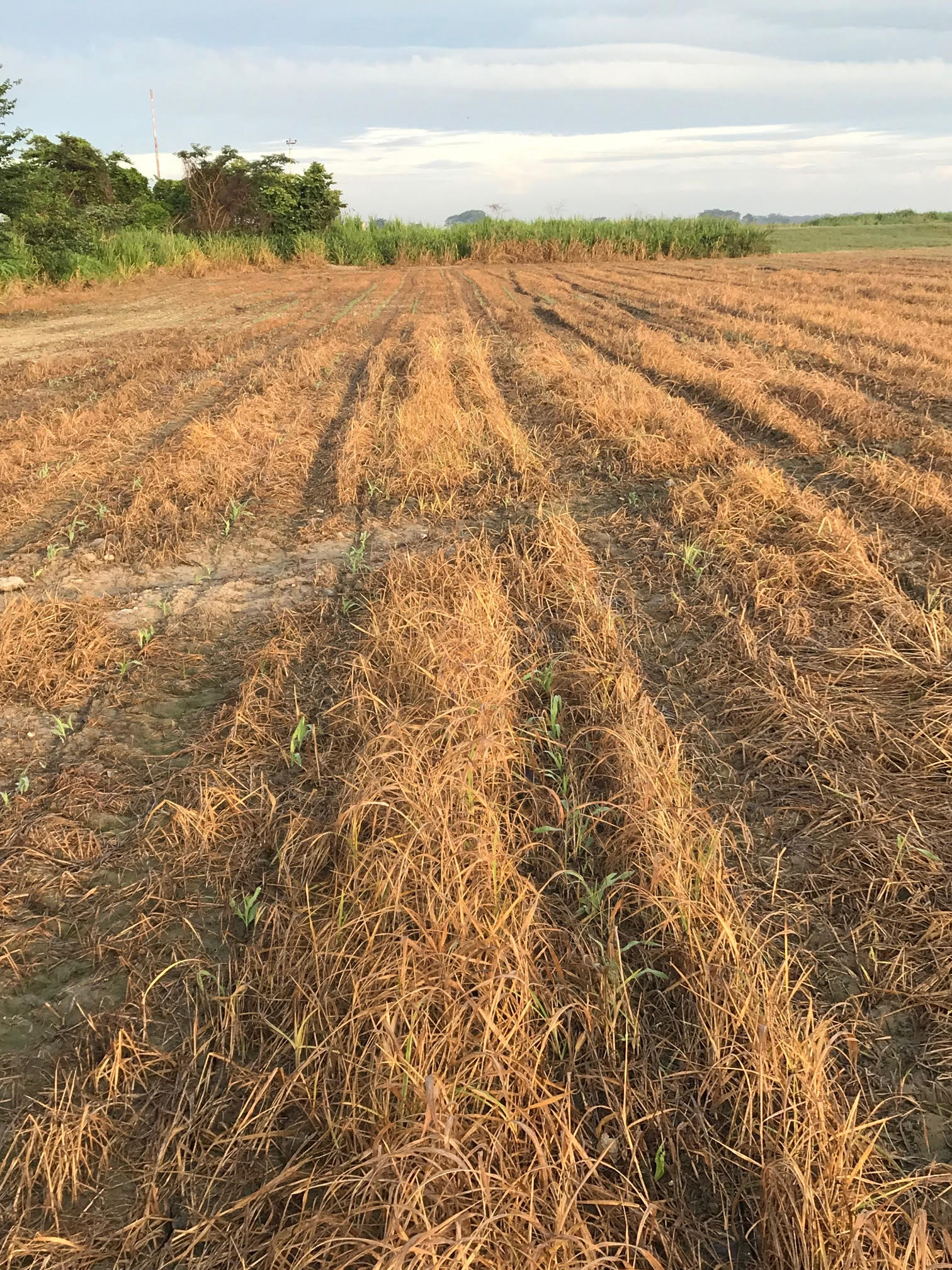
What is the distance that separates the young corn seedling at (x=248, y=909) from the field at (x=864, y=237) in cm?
3200

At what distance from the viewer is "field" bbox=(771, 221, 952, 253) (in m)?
29.0

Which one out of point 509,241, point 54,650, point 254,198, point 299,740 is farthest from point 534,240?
point 299,740

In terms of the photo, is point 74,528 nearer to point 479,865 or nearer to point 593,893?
point 479,865

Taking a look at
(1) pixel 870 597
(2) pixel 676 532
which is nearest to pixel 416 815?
(1) pixel 870 597

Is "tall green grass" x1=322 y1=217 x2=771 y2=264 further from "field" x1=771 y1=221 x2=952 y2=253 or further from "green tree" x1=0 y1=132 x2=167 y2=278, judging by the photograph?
"green tree" x1=0 y1=132 x2=167 y2=278

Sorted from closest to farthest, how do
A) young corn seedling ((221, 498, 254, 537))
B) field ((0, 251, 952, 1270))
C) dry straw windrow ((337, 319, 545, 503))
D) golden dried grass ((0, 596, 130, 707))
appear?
field ((0, 251, 952, 1270)), golden dried grass ((0, 596, 130, 707)), young corn seedling ((221, 498, 254, 537)), dry straw windrow ((337, 319, 545, 503))

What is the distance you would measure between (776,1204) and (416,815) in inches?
46.0

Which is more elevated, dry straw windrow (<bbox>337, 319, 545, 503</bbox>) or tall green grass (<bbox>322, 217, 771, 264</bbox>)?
tall green grass (<bbox>322, 217, 771, 264</bbox>)

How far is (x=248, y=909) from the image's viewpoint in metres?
2.04

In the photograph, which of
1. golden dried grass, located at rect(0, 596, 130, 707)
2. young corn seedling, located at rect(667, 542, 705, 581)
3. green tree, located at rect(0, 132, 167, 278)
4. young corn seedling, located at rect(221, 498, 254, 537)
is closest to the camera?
golden dried grass, located at rect(0, 596, 130, 707)

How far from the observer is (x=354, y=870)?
76.9 inches

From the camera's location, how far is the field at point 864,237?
29.0 metres

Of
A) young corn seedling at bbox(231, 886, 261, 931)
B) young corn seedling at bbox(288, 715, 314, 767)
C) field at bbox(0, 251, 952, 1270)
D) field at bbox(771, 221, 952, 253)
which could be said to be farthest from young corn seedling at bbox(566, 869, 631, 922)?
field at bbox(771, 221, 952, 253)

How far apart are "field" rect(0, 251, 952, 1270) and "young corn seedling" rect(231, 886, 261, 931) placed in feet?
0.07
